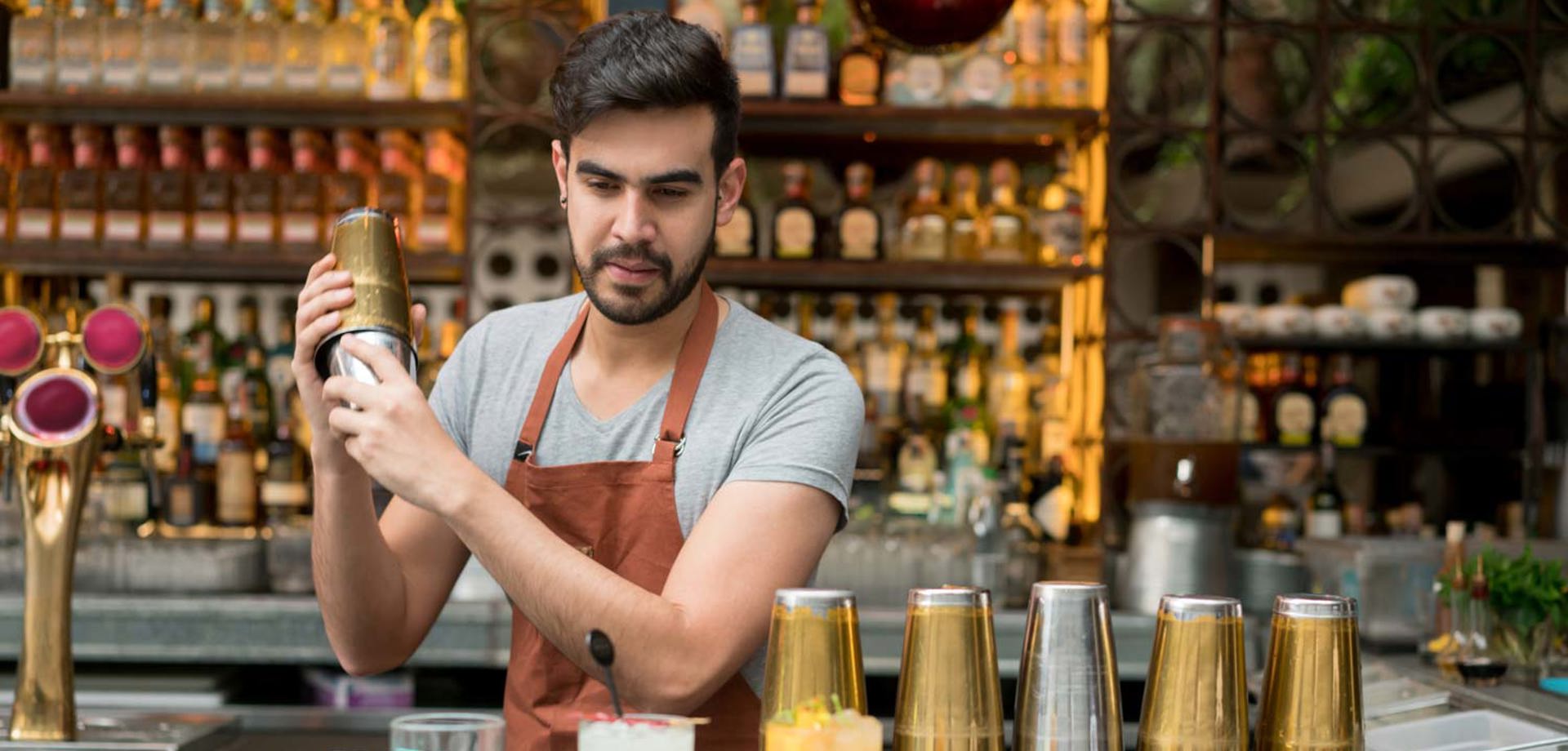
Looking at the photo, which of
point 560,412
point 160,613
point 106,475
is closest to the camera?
point 560,412

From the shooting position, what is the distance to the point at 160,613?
282cm

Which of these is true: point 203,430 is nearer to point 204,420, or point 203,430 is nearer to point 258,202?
point 204,420

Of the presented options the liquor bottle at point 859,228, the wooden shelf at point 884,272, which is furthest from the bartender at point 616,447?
the liquor bottle at point 859,228

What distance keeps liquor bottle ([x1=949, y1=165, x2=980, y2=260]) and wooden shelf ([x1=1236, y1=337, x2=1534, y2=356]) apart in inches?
24.4

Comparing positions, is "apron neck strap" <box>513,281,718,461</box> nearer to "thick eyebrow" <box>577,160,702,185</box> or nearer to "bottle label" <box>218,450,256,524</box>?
"thick eyebrow" <box>577,160,702,185</box>

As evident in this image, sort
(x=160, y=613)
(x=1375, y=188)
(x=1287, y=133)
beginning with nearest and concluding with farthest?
(x=160, y=613), (x=1287, y=133), (x=1375, y=188)

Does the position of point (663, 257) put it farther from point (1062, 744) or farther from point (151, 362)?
point (151, 362)

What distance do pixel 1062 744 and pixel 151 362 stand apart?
124 cm

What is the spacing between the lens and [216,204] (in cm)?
340

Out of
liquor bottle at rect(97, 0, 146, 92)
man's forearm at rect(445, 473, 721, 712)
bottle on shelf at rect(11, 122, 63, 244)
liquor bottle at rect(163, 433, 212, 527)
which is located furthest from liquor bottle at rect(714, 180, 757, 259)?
man's forearm at rect(445, 473, 721, 712)

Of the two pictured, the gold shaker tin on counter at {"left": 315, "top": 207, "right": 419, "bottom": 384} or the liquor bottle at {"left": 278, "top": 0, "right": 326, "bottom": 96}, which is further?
the liquor bottle at {"left": 278, "top": 0, "right": 326, "bottom": 96}

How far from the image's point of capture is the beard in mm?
1362

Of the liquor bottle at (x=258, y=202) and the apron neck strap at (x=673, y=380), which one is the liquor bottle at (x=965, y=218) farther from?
the apron neck strap at (x=673, y=380)

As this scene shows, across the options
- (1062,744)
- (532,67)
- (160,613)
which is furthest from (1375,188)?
(1062,744)
